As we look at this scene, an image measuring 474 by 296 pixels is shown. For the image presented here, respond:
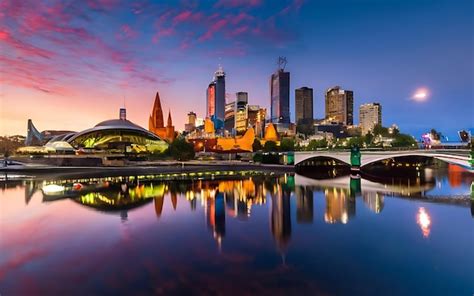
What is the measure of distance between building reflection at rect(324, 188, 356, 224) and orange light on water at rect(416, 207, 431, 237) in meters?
4.76

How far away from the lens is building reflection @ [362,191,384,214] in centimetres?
2674

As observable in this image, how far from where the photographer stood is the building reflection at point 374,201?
2674 centimetres

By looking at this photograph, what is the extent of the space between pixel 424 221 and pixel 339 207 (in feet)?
23.2

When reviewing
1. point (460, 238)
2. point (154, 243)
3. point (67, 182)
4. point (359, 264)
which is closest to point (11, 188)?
point (67, 182)

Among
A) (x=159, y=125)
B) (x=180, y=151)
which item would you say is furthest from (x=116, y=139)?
(x=159, y=125)

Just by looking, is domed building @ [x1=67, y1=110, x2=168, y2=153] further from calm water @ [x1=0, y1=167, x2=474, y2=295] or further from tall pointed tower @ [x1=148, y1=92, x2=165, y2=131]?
calm water @ [x1=0, y1=167, x2=474, y2=295]

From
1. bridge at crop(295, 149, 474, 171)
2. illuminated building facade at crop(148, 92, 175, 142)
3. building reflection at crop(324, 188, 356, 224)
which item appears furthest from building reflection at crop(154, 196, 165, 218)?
Result: illuminated building facade at crop(148, 92, 175, 142)

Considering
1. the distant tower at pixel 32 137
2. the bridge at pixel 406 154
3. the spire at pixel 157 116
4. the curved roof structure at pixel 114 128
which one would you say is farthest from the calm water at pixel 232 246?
the spire at pixel 157 116

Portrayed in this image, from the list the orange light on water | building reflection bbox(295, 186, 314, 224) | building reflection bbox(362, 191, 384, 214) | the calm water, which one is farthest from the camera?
building reflection bbox(362, 191, 384, 214)

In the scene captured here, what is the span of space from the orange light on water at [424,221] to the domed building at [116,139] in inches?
3261

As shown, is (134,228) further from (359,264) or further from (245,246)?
(359,264)

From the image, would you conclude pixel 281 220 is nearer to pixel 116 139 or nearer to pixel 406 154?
pixel 406 154

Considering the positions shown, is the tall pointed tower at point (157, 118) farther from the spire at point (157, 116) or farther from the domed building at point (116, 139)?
the domed building at point (116, 139)

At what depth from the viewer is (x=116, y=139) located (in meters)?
97.0
